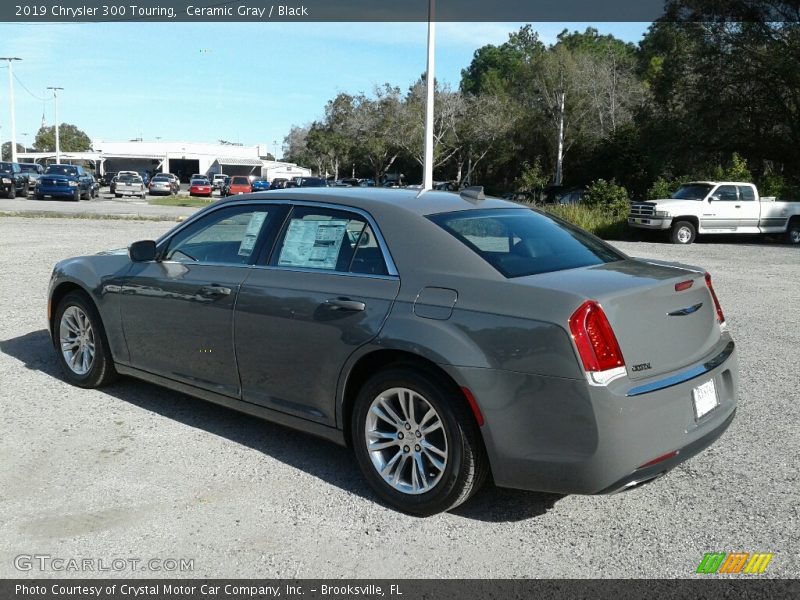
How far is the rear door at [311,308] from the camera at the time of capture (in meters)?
4.05

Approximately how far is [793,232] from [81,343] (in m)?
22.4

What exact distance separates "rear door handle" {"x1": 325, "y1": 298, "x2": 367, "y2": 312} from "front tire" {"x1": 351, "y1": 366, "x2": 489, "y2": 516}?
0.37 meters

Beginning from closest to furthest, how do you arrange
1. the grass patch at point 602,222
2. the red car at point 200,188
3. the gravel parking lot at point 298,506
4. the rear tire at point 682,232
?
the gravel parking lot at point 298,506 < the rear tire at point 682,232 < the grass patch at point 602,222 < the red car at point 200,188

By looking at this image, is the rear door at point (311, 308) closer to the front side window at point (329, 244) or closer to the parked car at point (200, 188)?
the front side window at point (329, 244)

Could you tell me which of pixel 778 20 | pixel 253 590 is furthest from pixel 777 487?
pixel 778 20

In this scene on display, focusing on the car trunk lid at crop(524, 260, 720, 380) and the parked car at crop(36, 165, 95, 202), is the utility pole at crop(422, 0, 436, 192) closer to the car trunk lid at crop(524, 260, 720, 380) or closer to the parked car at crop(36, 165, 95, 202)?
the car trunk lid at crop(524, 260, 720, 380)

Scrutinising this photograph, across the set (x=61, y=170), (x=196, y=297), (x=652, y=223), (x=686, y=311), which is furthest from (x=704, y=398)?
(x=61, y=170)

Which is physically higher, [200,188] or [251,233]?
[200,188]

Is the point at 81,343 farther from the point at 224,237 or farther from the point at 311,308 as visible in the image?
the point at 311,308

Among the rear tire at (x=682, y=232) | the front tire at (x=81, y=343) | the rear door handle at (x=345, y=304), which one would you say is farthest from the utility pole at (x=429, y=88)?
the rear door handle at (x=345, y=304)

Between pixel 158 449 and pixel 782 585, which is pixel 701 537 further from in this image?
pixel 158 449

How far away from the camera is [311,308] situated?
4.22 metres

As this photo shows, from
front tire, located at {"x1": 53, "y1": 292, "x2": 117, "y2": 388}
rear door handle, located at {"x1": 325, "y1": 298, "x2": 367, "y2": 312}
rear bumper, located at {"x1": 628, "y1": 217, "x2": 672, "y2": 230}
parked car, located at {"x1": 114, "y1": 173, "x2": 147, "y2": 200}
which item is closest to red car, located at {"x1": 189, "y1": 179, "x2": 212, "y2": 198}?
parked car, located at {"x1": 114, "y1": 173, "x2": 147, "y2": 200}

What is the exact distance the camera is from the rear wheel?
22938 millimetres
